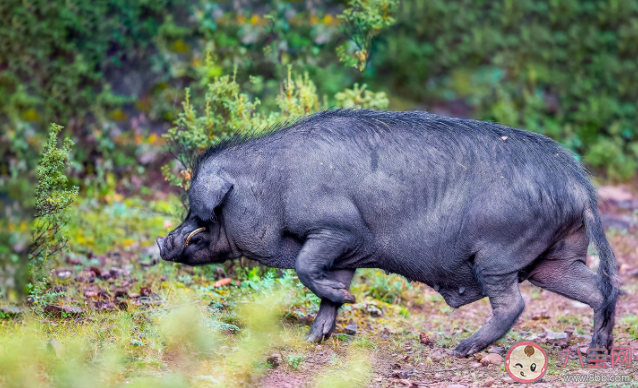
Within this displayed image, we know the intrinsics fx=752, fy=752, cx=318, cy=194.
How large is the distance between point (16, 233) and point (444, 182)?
4116mm

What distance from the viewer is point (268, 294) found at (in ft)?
17.1

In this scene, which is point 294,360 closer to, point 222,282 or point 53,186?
point 222,282

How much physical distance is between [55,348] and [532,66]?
8.59m

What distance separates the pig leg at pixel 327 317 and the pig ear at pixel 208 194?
0.88 meters

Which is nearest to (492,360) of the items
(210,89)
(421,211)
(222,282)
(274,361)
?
(421,211)

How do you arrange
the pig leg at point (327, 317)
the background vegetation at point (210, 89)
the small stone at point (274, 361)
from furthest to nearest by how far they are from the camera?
the background vegetation at point (210, 89) → the pig leg at point (327, 317) → the small stone at point (274, 361)

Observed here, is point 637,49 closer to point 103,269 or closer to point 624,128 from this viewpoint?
point 624,128

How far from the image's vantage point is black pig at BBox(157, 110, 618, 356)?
466cm

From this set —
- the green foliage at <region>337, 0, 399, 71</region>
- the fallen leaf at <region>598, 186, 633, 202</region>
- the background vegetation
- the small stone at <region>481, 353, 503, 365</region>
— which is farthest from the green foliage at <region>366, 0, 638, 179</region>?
the small stone at <region>481, 353, 503, 365</region>

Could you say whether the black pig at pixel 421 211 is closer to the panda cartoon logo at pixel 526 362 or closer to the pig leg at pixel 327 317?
the pig leg at pixel 327 317

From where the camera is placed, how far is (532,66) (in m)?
10.8

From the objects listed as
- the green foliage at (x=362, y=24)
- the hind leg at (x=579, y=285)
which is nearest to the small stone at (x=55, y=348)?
the hind leg at (x=579, y=285)

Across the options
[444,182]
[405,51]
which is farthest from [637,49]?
[444,182]

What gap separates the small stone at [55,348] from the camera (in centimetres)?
390
